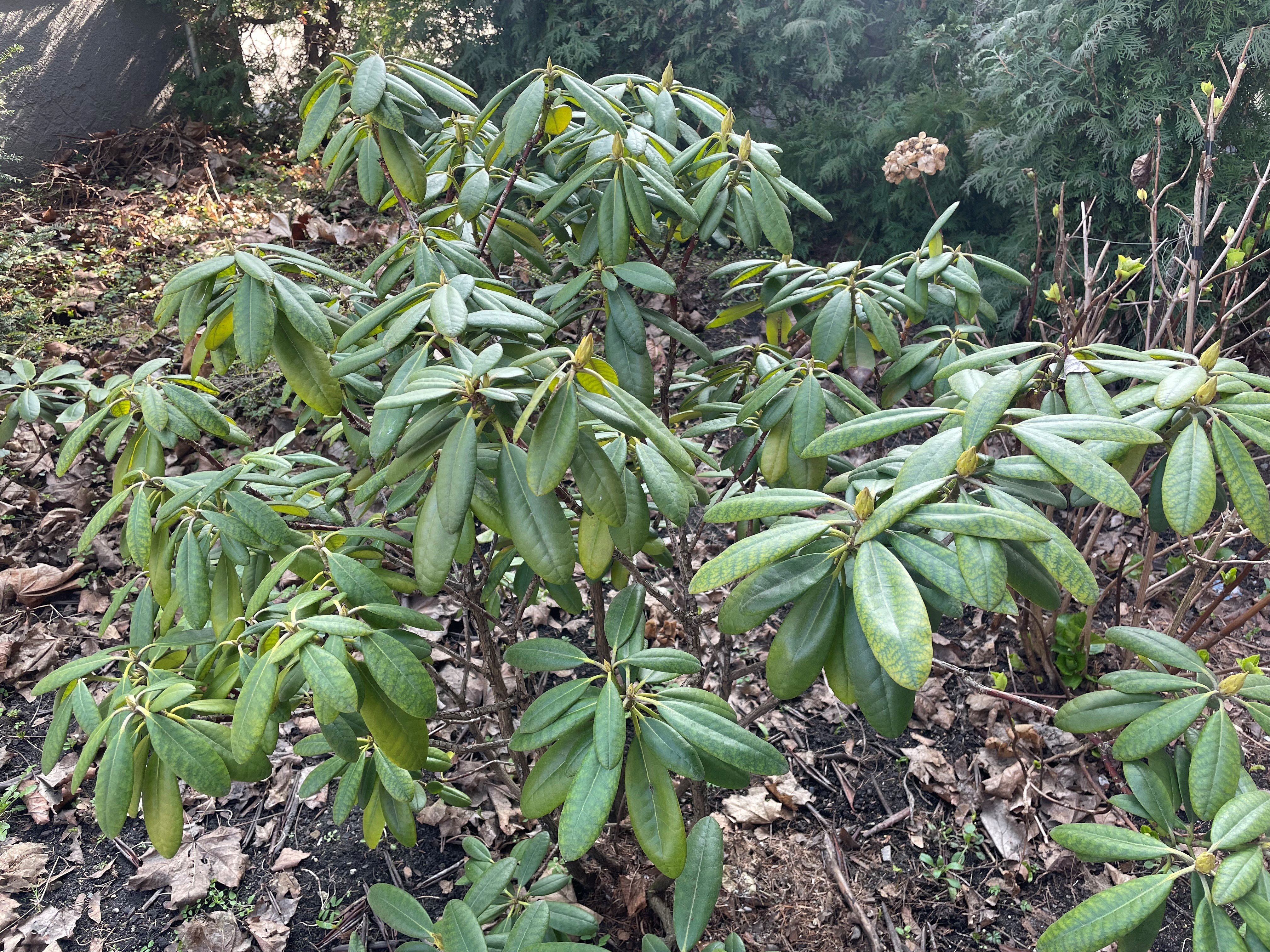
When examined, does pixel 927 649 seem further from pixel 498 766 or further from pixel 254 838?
pixel 254 838

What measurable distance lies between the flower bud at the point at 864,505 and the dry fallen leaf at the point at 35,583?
289 centimetres

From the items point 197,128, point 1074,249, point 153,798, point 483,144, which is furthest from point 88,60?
point 1074,249

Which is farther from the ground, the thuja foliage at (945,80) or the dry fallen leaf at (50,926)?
the thuja foliage at (945,80)

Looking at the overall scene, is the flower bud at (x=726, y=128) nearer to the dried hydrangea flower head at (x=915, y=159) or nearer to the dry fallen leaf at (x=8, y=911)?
the dried hydrangea flower head at (x=915, y=159)

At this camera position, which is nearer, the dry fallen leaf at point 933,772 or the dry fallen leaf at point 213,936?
the dry fallen leaf at point 213,936

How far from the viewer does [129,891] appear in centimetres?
187

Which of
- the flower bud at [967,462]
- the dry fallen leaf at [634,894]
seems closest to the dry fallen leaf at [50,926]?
the dry fallen leaf at [634,894]

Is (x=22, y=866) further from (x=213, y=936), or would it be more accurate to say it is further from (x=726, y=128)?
(x=726, y=128)

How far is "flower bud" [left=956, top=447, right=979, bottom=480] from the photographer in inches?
35.8

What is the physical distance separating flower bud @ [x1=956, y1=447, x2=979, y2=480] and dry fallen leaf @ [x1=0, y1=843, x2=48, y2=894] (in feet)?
7.70

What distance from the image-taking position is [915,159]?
2576mm

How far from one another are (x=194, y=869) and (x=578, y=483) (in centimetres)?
167

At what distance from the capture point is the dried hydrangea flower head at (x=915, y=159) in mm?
2486

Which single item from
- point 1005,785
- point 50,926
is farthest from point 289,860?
point 1005,785
